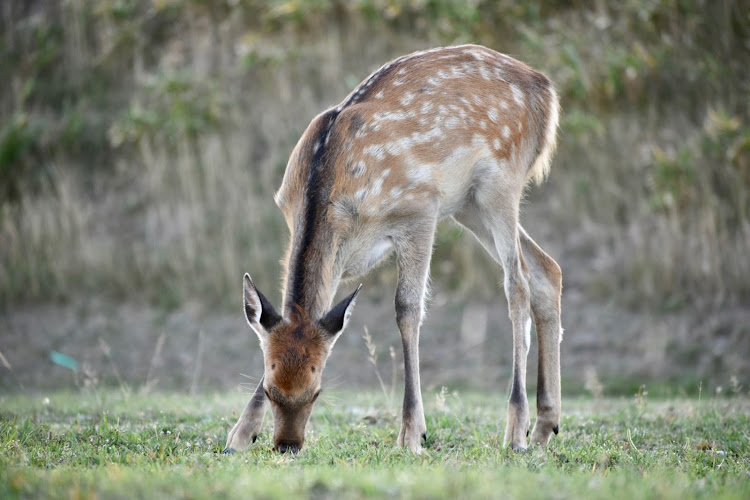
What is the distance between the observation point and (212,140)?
15.4m

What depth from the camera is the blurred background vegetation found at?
12.3m

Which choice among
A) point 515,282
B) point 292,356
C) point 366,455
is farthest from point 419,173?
point 366,455

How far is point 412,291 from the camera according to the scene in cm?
625

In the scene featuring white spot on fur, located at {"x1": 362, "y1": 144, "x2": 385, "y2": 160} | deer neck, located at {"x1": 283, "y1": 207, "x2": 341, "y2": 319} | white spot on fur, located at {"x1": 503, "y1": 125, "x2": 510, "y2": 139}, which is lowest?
deer neck, located at {"x1": 283, "y1": 207, "x2": 341, "y2": 319}

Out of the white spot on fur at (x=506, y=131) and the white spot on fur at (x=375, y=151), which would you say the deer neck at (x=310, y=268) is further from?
the white spot on fur at (x=506, y=131)

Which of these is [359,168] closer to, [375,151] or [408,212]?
[375,151]

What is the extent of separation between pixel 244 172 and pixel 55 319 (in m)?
3.95

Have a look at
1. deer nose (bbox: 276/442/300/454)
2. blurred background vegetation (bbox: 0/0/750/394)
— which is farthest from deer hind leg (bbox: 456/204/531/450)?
blurred background vegetation (bbox: 0/0/750/394)

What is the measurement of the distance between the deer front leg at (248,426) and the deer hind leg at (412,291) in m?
1.01

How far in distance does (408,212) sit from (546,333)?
61.8 inches

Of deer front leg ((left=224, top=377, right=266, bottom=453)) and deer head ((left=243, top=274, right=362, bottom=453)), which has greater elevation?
deer head ((left=243, top=274, right=362, bottom=453))

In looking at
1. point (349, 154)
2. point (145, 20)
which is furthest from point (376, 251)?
point (145, 20)

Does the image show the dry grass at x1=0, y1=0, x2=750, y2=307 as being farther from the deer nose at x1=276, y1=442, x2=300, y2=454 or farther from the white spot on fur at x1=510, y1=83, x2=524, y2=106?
the deer nose at x1=276, y1=442, x2=300, y2=454

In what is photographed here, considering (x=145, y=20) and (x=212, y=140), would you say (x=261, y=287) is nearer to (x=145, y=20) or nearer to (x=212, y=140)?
(x=212, y=140)
